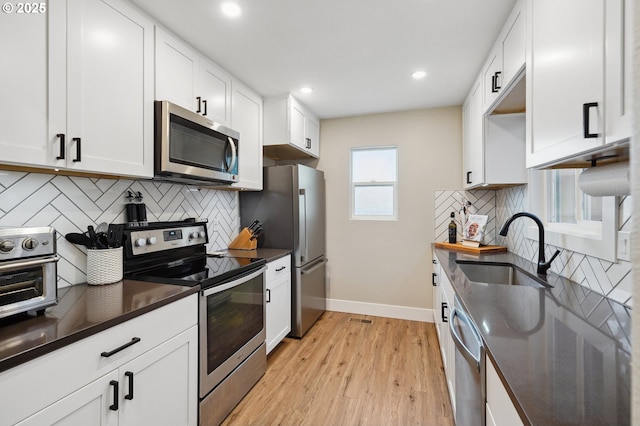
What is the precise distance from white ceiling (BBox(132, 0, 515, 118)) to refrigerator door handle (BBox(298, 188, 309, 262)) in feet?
3.31

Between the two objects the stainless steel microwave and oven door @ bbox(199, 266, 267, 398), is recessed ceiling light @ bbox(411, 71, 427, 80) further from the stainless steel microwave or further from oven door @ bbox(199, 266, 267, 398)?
oven door @ bbox(199, 266, 267, 398)

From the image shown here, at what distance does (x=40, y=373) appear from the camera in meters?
0.88

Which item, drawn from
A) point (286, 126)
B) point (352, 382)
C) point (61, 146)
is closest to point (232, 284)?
point (61, 146)

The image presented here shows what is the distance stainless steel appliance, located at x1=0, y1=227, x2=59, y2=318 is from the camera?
0.98 meters

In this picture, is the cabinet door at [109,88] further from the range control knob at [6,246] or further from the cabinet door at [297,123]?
the cabinet door at [297,123]

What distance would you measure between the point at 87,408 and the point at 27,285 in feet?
1.60

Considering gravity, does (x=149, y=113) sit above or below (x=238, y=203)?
above

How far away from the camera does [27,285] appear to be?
3.43ft

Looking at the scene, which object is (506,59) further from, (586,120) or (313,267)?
(313,267)

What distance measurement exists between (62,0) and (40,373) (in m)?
1.46

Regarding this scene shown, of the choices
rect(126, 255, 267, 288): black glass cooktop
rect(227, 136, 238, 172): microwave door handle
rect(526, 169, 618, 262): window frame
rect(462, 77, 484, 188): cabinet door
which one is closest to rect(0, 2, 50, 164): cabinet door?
rect(126, 255, 267, 288): black glass cooktop

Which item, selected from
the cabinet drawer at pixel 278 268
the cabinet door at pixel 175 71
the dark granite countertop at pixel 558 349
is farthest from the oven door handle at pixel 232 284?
the dark granite countertop at pixel 558 349

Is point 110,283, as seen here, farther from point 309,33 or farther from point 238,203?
point 309,33

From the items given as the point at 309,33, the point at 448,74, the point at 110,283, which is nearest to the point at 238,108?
the point at 309,33
